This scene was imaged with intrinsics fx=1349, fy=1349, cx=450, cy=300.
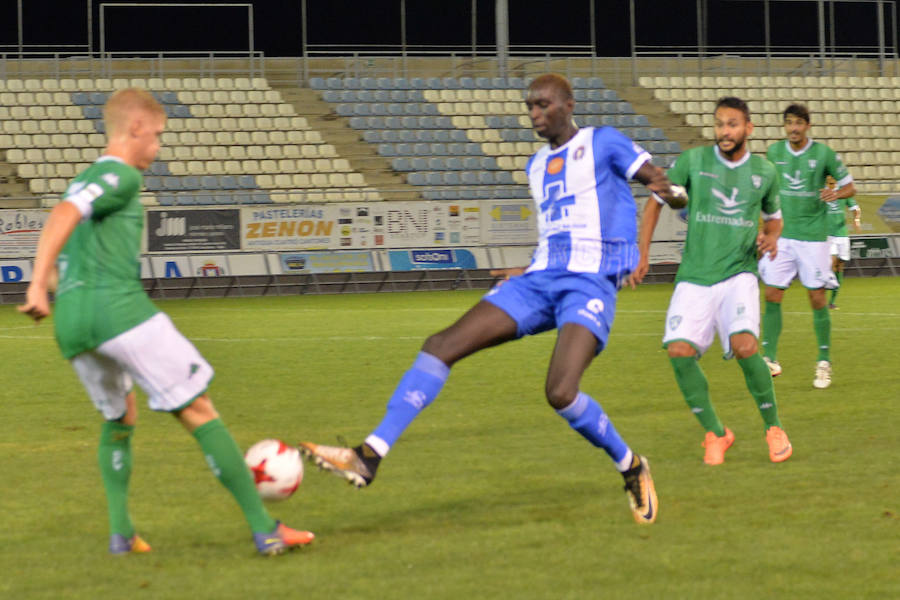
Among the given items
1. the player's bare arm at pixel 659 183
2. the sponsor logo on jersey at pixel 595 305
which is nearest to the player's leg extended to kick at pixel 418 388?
the sponsor logo on jersey at pixel 595 305

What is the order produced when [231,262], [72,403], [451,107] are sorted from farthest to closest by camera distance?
[451,107] → [231,262] → [72,403]

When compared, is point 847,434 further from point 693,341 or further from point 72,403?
point 72,403

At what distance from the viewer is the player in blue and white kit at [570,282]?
224 inches

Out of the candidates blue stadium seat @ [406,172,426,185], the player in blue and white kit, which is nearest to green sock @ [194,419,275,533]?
the player in blue and white kit

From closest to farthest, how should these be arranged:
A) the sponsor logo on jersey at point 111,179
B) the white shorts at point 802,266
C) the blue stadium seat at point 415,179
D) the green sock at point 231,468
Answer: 1. the sponsor logo on jersey at point 111,179
2. the green sock at point 231,468
3. the white shorts at point 802,266
4. the blue stadium seat at point 415,179

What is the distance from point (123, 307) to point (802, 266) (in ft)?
24.4

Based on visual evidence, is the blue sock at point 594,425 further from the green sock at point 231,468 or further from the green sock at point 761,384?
the green sock at point 761,384

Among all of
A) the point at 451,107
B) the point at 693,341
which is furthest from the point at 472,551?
the point at 451,107

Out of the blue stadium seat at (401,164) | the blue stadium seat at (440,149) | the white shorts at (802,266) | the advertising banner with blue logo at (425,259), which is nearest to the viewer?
the white shorts at (802,266)

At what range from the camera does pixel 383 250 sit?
25.3 meters

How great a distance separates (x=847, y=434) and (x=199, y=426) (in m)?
4.55

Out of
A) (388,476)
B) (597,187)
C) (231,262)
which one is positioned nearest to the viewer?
(597,187)

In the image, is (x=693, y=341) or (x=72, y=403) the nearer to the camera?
(x=693, y=341)

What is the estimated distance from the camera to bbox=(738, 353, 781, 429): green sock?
7.42 metres
